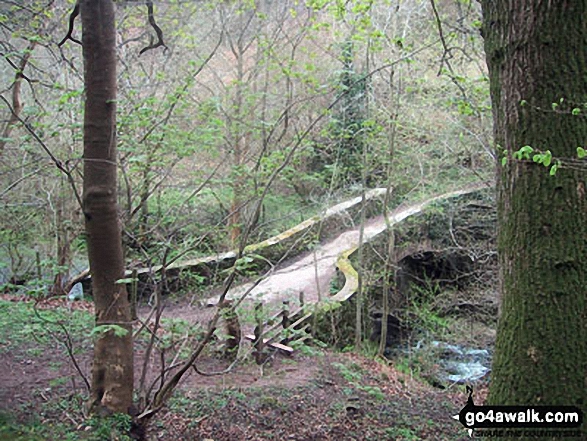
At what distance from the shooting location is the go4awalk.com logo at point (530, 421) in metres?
3.08

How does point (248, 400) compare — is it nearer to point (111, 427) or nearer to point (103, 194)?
point (111, 427)

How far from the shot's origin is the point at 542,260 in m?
3.11

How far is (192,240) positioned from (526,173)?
243 centimetres

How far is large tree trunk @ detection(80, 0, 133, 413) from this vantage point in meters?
3.97

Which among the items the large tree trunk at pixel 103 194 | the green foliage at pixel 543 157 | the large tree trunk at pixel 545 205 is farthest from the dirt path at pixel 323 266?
the green foliage at pixel 543 157

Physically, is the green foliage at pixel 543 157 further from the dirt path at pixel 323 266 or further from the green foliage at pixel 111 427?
the dirt path at pixel 323 266

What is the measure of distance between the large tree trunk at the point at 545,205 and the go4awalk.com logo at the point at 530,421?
0.17 ft

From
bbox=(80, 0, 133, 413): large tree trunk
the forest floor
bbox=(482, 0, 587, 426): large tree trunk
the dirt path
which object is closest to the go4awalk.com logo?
bbox=(482, 0, 587, 426): large tree trunk

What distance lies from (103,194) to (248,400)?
294 cm

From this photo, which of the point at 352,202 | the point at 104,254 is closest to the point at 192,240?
the point at 104,254

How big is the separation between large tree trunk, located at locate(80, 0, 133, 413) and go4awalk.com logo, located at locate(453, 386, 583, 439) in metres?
2.66

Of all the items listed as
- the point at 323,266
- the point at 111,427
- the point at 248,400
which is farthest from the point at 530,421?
the point at 323,266

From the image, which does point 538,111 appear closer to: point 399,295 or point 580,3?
point 580,3

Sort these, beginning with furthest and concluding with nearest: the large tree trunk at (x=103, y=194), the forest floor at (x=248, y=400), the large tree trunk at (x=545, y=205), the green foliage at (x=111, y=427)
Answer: the forest floor at (x=248, y=400)
the large tree trunk at (x=103, y=194)
the green foliage at (x=111, y=427)
the large tree trunk at (x=545, y=205)
